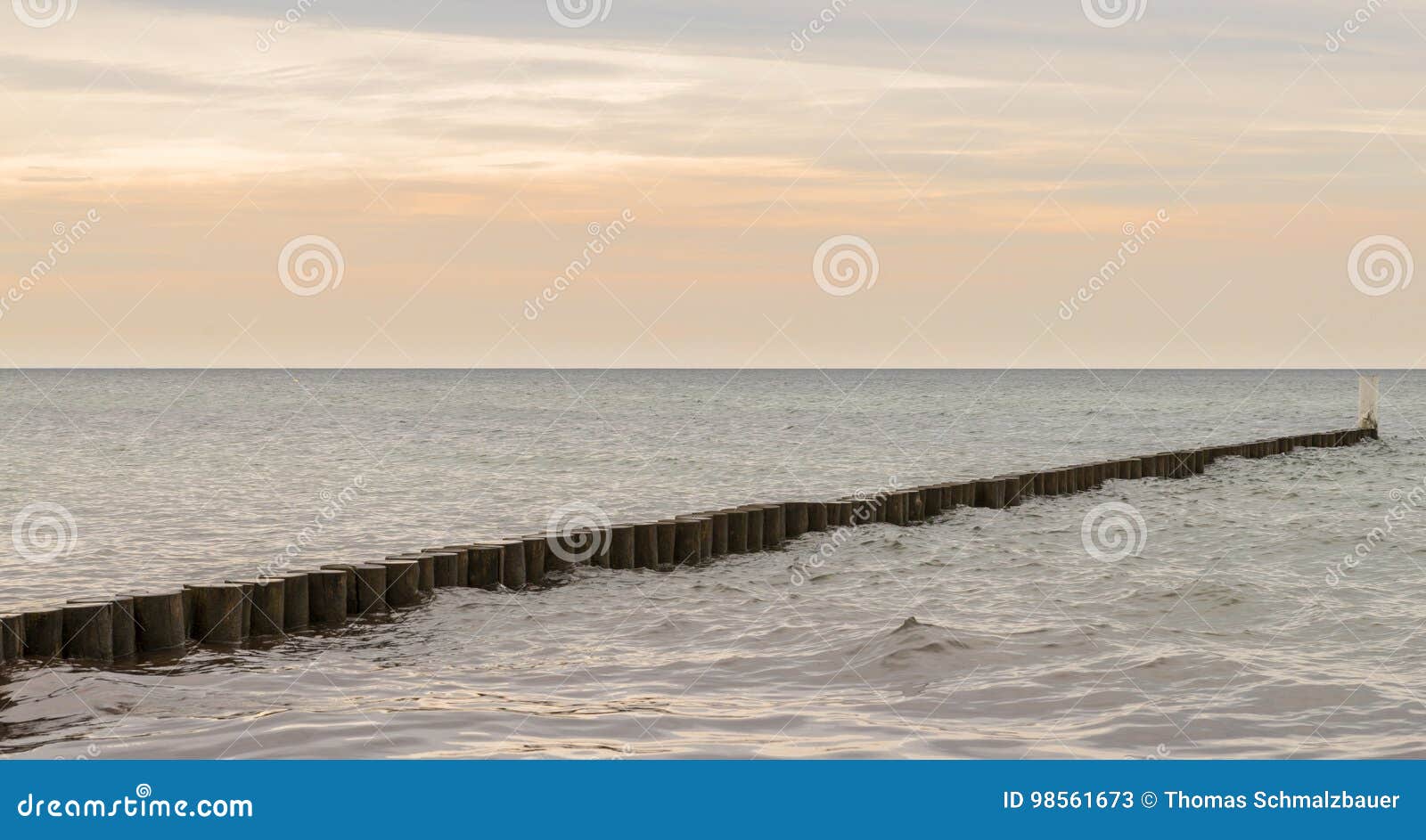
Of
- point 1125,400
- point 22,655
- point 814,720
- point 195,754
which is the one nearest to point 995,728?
point 814,720

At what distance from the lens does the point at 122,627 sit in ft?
31.9

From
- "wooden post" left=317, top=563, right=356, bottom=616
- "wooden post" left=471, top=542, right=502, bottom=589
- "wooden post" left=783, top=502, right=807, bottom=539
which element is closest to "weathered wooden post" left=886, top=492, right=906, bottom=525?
"wooden post" left=783, top=502, right=807, bottom=539

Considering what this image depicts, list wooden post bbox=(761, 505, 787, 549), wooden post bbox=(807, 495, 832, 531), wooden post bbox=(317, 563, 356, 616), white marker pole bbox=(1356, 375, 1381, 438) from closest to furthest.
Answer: wooden post bbox=(317, 563, 356, 616)
wooden post bbox=(761, 505, 787, 549)
wooden post bbox=(807, 495, 832, 531)
white marker pole bbox=(1356, 375, 1381, 438)

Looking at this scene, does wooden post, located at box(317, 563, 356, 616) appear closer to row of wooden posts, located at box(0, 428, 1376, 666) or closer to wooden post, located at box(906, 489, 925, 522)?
row of wooden posts, located at box(0, 428, 1376, 666)

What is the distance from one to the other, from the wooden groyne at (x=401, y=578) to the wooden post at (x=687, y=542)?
0.04ft

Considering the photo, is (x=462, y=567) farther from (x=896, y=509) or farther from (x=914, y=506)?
(x=914, y=506)

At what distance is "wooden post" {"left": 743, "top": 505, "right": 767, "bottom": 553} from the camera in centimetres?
1608

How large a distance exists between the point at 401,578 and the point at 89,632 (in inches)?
113

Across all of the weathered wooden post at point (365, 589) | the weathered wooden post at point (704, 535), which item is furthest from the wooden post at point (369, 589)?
the weathered wooden post at point (704, 535)

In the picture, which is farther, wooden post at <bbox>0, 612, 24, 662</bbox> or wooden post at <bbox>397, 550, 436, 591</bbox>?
wooden post at <bbox>397, 550, 436, 591</bbox>

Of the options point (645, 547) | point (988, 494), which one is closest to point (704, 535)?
point (645, 547)

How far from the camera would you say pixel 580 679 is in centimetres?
937

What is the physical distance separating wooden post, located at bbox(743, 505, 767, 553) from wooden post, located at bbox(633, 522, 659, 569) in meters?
1.62
